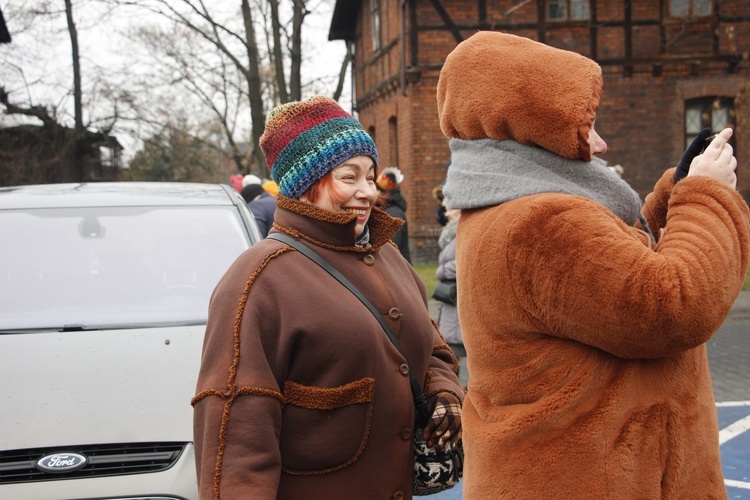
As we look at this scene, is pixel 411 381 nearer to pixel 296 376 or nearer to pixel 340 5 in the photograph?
pixel 296 376

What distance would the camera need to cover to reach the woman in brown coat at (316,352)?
2143 millimetres

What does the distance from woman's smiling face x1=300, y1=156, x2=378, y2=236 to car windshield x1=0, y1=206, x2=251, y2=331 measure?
69.0 inches

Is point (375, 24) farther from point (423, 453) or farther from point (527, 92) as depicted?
point (527, 92)

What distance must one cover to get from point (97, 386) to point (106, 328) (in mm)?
556

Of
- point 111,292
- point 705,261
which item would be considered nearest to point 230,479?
point 705,261

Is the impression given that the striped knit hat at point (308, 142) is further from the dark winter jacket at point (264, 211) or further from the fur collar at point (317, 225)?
the dark winter jacket at point (264, 211)

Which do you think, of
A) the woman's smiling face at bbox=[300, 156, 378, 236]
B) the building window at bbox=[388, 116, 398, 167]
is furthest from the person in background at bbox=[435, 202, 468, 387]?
the building window at bbox=[388, 116, 398, 167]

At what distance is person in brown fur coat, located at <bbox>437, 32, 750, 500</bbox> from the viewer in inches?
68.5

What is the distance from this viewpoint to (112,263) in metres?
4.36

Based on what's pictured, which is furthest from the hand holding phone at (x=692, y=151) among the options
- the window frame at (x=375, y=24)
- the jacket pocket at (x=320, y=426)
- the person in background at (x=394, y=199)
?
the window frame at (x=375, y=24)

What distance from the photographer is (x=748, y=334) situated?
34.1 ft

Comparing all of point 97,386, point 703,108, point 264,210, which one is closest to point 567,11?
point 703,108

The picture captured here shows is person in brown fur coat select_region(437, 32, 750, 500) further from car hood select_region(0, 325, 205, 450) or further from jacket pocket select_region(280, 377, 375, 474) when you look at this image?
car hood select_region(0, 325, 205, 450)

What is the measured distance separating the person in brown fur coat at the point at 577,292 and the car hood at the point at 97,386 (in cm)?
168
